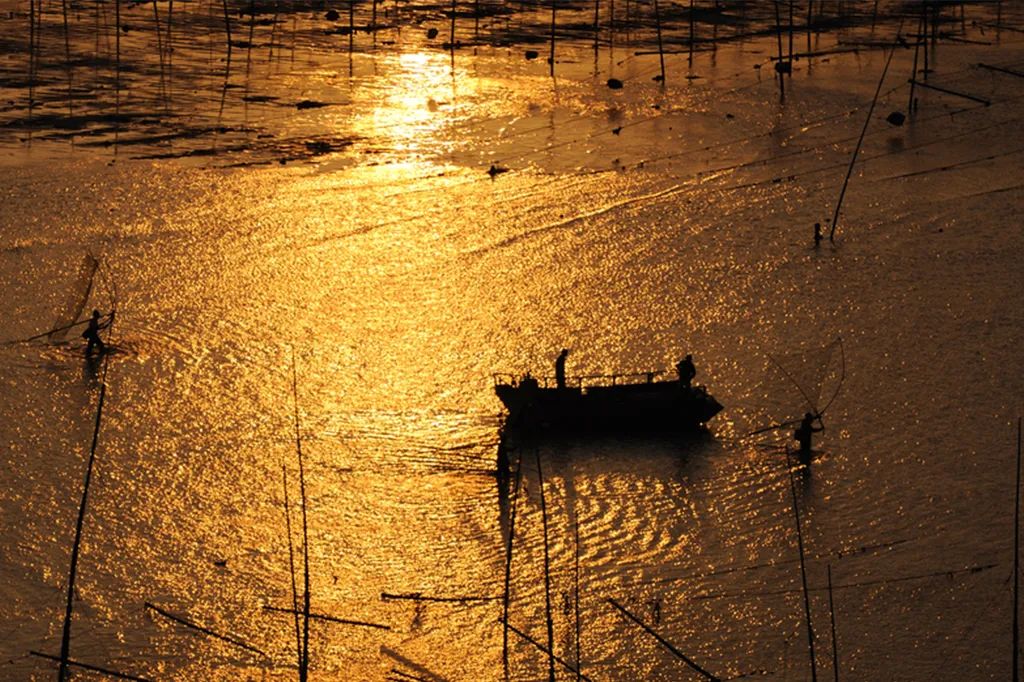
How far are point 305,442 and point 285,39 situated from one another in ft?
106

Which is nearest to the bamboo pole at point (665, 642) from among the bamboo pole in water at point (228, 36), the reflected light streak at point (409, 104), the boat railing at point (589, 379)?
the boat railing at point (589, 379)

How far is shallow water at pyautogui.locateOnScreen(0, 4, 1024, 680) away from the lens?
2088 cm

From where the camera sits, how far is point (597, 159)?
4084cm

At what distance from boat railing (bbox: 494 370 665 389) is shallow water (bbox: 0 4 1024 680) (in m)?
0.45

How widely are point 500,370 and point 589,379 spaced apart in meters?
1.62

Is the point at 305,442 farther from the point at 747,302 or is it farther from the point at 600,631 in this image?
the point at 747,302

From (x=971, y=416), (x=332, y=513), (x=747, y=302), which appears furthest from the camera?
(x=747, y=302)

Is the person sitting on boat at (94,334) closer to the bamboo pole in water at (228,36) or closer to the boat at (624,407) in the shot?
the boat at (624,407)

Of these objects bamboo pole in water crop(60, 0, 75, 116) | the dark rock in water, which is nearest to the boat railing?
the dark rock in water

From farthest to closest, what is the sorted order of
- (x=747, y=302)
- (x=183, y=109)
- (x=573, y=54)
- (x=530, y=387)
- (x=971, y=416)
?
(x=573, y=54) < (x=183, y=109) < (x=747, y=302) < (x=971, y=416) < (x=530, y=387)

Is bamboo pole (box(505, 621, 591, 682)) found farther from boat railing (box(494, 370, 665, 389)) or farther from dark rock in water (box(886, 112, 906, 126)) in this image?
dark rock in water (box(886, 112, 906, 126))

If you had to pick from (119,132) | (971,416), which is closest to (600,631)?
(971,416)

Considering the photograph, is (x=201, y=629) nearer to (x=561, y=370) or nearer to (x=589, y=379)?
(x=561, y=370)

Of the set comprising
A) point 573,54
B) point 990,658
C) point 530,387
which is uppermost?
point 573,54
